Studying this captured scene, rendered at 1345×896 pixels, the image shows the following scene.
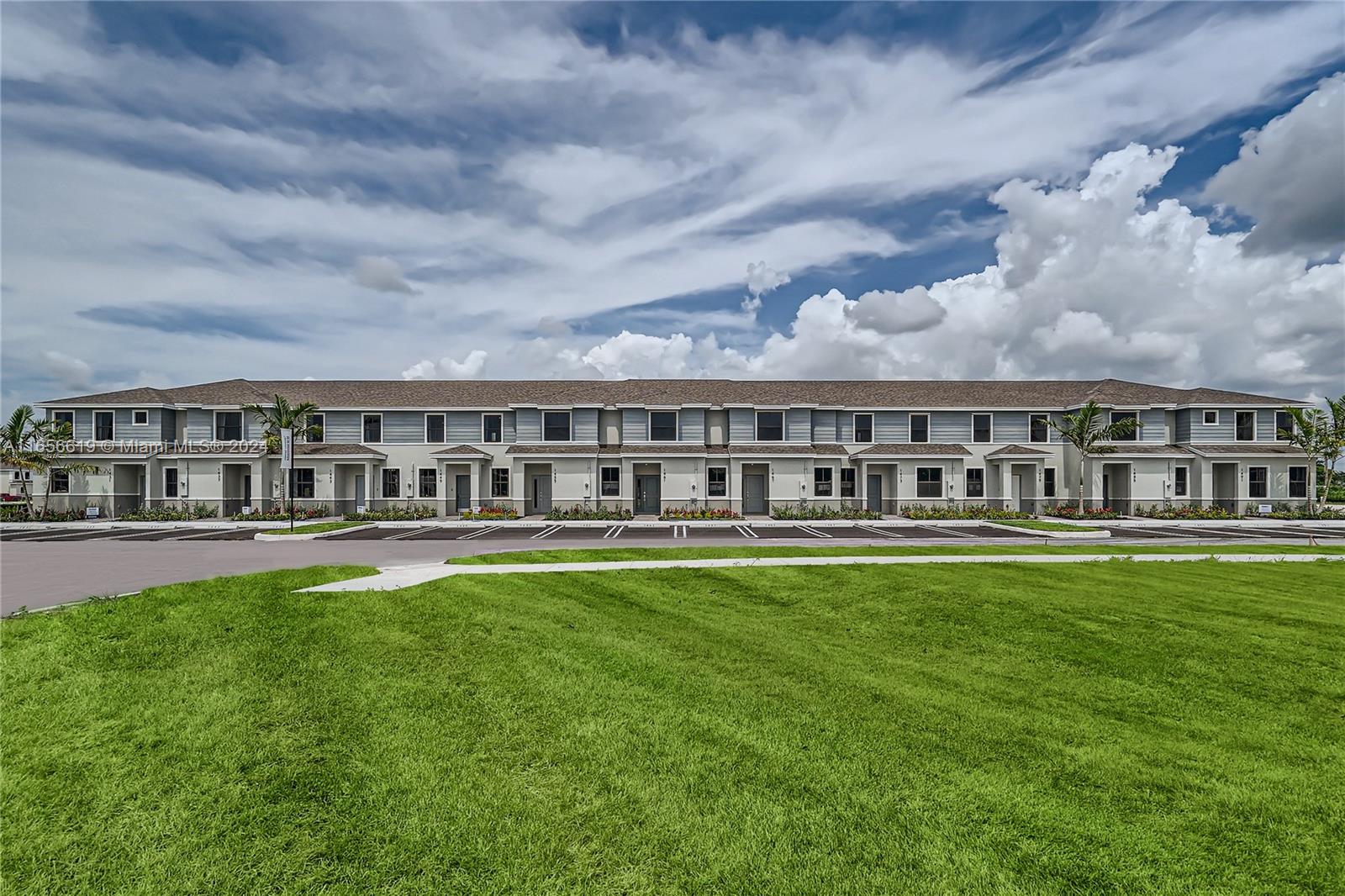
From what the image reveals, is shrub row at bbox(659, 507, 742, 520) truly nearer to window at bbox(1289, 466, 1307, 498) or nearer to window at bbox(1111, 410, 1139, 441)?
window at bbox(1111, 410, 1139, 441)

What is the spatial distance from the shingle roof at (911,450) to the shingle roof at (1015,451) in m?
1.43

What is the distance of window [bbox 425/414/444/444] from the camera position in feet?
120

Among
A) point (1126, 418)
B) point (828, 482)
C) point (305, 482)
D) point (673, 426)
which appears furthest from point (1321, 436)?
point (305, 482)

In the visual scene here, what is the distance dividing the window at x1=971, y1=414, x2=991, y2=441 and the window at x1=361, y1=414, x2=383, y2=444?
35.2 meters

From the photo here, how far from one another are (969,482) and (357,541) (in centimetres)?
3124

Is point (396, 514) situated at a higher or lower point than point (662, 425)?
lower

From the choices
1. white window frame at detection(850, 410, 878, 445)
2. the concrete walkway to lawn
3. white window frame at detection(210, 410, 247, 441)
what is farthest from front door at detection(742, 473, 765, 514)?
white window frame at detection(210, 410, 247, 441)

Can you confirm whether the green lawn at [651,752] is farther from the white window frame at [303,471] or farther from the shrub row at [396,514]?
the white window frame at [303,471]

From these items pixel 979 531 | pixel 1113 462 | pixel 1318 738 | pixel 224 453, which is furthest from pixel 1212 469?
pixel 224 453

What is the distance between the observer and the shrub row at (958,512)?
33.0 metres

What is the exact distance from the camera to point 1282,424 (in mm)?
36844

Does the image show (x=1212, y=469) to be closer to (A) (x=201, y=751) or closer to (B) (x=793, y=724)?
(B) (x=793, y=724)

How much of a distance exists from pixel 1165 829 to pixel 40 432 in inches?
→ 1956

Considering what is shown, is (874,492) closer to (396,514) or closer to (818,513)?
(818,513)
